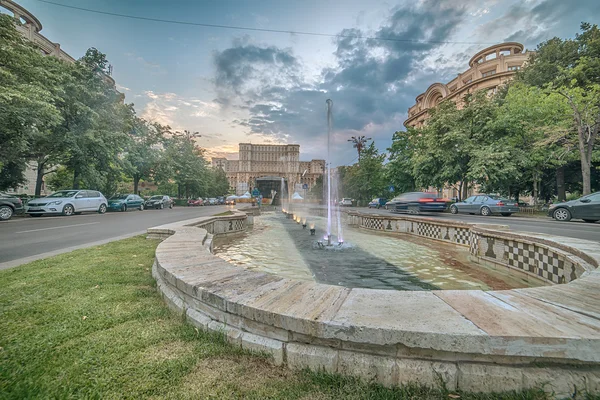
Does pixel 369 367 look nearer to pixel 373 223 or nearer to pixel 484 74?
pixel 373 223

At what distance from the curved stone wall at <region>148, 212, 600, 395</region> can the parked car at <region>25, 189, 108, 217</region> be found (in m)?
17.5

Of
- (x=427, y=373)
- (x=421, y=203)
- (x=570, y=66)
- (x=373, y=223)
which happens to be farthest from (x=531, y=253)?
(x=570, y=66)

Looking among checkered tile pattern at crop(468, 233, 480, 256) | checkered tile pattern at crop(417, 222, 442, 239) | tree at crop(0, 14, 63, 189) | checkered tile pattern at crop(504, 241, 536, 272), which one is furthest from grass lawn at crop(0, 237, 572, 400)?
tree at crop(0, 14, 63, 189)

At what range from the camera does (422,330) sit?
151 cm

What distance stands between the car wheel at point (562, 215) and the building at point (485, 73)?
2702 centimetres

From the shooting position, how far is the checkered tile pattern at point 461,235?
23.0 ft

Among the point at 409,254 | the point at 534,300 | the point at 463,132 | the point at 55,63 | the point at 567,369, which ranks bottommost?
the point at 409,254

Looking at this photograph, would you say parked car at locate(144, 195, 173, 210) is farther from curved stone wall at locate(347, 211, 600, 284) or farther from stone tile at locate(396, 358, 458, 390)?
stone tile at locate(396, 358, 458, 390)

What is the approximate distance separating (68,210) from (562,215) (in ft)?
87.2

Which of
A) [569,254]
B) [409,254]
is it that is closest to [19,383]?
[569,254]

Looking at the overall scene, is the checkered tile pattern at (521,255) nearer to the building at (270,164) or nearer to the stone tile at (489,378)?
the stone tile at (489,378)

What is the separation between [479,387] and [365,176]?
41.2m

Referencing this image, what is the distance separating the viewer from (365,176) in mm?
41312

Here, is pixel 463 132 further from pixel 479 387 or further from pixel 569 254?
pixel 479 387
